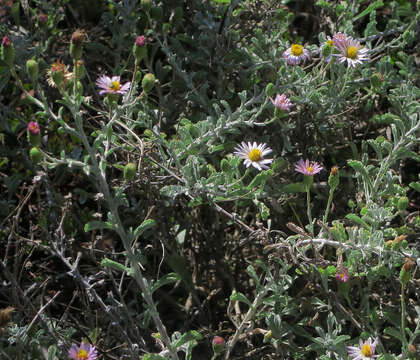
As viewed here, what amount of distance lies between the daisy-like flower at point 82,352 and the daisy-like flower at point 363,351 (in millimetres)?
772

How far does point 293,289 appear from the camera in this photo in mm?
2420

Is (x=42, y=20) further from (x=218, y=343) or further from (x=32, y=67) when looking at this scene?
(x=218, y=343)

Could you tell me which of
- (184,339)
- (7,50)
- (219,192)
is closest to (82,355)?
(184,339)

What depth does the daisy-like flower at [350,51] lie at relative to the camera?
226cm

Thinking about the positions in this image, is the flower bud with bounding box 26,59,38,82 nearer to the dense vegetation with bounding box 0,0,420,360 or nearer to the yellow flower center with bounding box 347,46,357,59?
the dense vegetation with bounding box 0,0,420,360

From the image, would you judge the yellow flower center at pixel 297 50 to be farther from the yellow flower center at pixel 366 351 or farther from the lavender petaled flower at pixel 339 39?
the yellow flower center at pixel 366 351

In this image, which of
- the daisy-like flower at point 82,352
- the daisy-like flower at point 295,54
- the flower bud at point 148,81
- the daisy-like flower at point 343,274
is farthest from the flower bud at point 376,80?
the daisy-like flower at point 82,352

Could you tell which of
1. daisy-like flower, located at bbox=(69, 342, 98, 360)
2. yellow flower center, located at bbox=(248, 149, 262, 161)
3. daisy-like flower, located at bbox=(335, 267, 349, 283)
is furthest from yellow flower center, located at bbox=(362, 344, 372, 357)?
daisy-like flower, located at bbox=(69, 342, 98, 360)

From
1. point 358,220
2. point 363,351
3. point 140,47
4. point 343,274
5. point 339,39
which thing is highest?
point 140,47

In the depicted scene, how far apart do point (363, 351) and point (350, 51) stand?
106cm

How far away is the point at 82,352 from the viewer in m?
1.85

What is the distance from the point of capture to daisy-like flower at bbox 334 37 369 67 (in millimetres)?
2257

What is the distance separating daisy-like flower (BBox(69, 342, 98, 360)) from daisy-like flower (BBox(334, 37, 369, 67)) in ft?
4.27

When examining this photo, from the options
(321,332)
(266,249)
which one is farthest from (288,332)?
(266,249)
